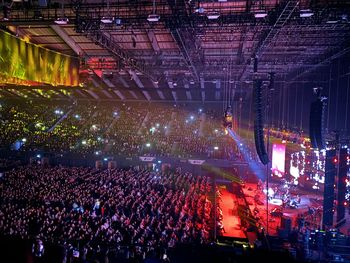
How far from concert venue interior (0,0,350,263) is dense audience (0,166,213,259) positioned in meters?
0.07

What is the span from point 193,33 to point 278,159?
1167 cm

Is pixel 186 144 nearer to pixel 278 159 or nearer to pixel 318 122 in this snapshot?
pixel 278 159

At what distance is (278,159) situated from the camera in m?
19.2

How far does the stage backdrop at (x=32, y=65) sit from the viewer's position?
33.9 ft

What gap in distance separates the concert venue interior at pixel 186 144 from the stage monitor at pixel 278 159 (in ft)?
0.24

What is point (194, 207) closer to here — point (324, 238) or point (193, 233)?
point (193, 233)

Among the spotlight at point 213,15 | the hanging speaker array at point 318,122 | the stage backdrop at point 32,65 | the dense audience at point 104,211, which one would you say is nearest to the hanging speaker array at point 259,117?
the hanging speaker array at point 318,122

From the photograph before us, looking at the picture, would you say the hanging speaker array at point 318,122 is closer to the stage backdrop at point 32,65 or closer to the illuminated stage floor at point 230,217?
the illuminated stage floor at point 230,217

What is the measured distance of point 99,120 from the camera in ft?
100

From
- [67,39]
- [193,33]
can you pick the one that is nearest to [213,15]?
[193,33]

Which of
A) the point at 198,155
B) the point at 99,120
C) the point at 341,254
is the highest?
the point at 99,120

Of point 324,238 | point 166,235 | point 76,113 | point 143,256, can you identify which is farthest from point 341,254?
point 76,113

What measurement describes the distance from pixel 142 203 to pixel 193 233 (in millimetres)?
3424

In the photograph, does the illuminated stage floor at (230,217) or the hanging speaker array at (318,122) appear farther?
the illuminated stage floor at (230,217)
